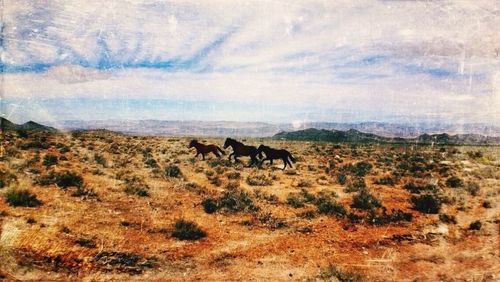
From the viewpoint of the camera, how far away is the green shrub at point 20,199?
1231cm

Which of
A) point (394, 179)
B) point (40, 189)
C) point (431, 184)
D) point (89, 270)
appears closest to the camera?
point (89, 270)

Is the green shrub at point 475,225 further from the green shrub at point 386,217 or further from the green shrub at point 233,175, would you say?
the green shrub at point 233,175

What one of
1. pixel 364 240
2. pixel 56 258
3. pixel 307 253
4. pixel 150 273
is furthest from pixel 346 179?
pixel 56 258

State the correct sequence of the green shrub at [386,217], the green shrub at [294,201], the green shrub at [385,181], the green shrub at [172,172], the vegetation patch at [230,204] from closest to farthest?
the green shrub at [386,217]
the vegetation patch at [230,204]
the green shrub at [294,201]
the green shrub at [172,172]
the green shrub at [385,181]

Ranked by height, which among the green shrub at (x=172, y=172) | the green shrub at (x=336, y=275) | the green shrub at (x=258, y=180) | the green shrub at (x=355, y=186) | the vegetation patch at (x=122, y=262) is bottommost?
the green shrub at (x=336, y=275)

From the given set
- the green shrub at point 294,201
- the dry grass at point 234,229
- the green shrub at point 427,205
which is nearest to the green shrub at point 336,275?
the dry grass at point 234,229

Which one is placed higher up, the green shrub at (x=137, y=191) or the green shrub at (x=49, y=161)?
the green shrub at (x=49, y=161)

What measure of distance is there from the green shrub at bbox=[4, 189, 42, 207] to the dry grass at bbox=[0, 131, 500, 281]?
0.69ft

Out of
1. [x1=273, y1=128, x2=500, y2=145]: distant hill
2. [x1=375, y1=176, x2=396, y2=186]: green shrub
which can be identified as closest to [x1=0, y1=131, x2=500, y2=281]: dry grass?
[x1=375, y1=176, x2=396, y2=186]: green shrub

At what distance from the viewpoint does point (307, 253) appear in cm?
1082

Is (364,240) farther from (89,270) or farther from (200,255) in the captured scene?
(89,270)

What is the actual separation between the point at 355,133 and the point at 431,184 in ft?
167

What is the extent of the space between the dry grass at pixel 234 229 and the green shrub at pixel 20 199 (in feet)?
0.69

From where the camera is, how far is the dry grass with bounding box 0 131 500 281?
9641 millimetres
